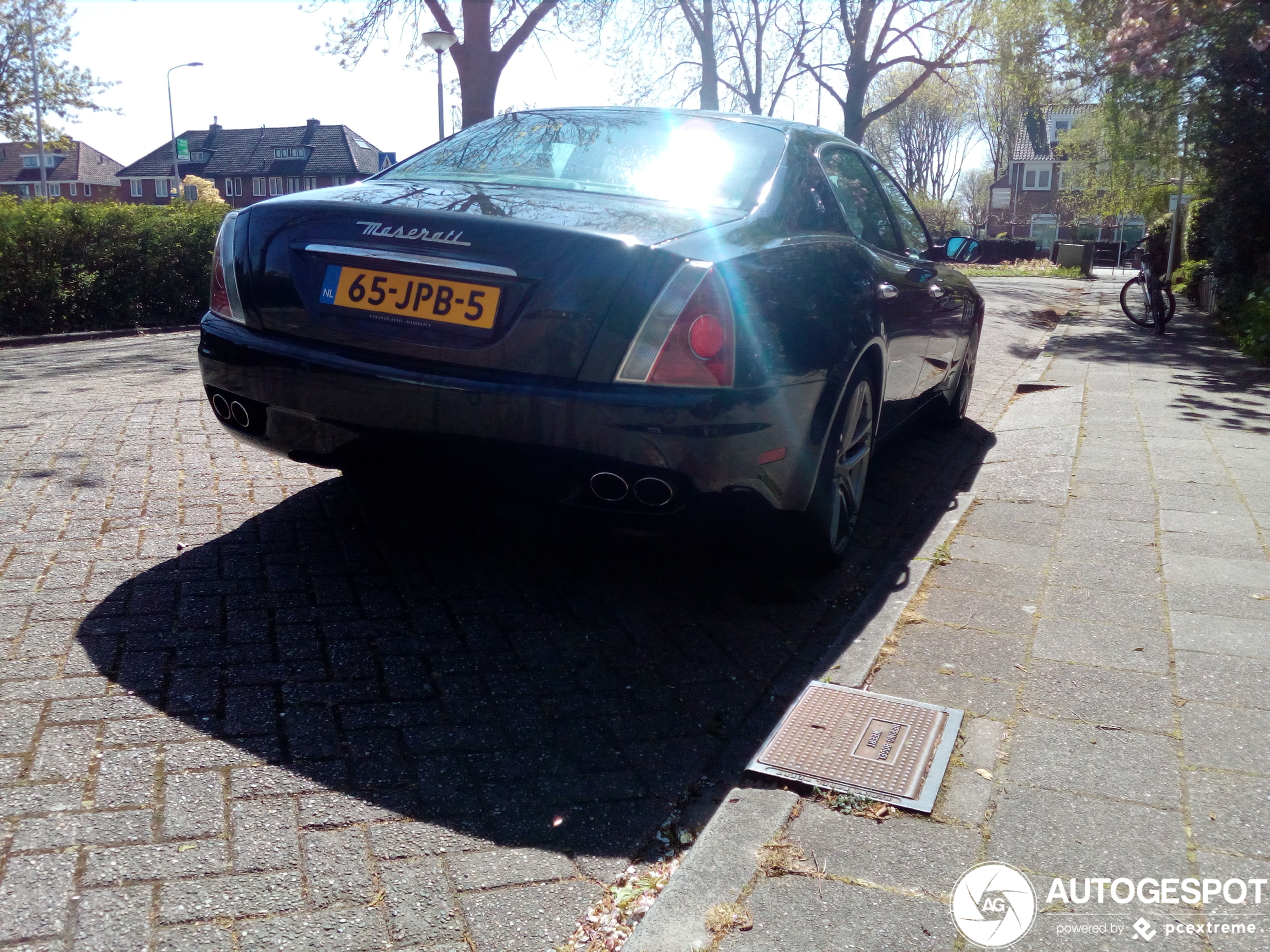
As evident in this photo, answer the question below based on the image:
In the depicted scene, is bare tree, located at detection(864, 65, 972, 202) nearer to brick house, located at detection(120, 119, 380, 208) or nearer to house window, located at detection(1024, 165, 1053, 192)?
house window, located at detection(1024, 165, 1053, 192)

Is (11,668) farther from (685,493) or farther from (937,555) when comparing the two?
(937,555)

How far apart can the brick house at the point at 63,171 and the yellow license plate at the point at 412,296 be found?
332ft

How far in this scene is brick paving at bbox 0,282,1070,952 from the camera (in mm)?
2025

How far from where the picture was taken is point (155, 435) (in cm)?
550

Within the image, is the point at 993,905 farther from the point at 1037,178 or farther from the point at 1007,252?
the point at 1037,178

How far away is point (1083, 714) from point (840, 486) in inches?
48.3

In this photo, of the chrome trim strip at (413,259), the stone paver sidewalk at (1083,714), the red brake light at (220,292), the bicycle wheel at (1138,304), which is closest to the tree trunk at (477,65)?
the bicycle wheel at (1138,304)

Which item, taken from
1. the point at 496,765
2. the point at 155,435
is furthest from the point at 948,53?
the point at 496,765

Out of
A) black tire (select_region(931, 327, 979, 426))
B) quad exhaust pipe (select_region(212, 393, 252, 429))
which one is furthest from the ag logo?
black tire (select_region(931, 327, 979, 426))

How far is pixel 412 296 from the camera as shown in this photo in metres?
3.05

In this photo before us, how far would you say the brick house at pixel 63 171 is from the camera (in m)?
92.6

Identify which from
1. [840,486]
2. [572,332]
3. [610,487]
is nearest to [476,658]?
[610,487]

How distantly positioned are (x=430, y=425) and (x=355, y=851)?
125cm

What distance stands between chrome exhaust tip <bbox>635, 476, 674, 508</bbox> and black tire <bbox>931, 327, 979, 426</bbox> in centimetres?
355
